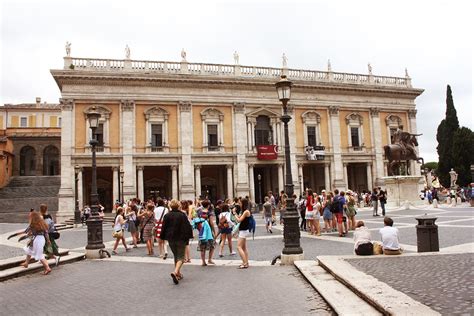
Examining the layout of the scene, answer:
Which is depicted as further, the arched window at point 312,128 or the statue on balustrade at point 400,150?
the arched window at point 312,128

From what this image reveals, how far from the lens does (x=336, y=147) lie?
131 feet

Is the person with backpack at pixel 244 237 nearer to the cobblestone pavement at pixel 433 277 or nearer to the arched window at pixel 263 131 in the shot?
the cobblestone pavement at pixel 433 277

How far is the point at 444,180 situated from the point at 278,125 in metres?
30.0

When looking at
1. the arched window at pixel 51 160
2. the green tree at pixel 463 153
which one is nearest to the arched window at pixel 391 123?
the green tree at pixel 463 153

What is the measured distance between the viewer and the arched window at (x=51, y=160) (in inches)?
1987

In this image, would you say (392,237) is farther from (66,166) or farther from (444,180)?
(444,180)

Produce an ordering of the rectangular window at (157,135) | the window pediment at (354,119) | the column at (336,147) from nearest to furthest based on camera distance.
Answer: the rectangular window at (157,135)
the column at (336,147)
the window pediment at (354,119)

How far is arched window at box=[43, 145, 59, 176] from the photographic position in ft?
166

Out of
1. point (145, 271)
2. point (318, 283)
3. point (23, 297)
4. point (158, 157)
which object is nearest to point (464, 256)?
point (318, 283)

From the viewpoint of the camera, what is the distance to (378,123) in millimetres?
41625

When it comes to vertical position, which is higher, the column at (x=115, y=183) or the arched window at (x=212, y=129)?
the arched window at (x=212, y=129)

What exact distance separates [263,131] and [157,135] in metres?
10.3

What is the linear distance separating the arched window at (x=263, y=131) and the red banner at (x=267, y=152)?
3.88 feet

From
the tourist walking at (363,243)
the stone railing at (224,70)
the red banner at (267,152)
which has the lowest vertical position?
the tourist walking at (363,243)
